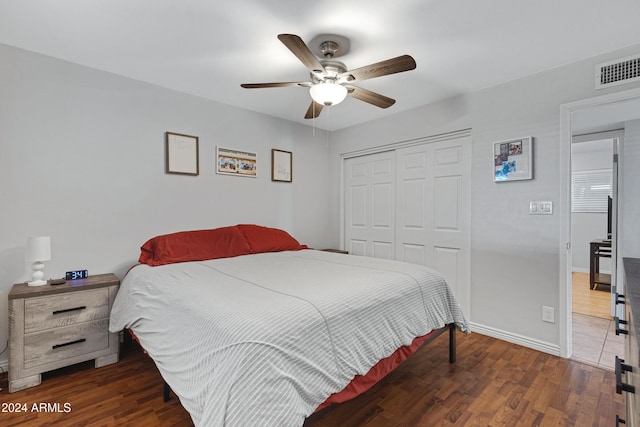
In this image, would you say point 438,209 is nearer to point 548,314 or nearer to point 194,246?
point 548,314

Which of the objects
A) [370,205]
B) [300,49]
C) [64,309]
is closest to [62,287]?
[64,309]

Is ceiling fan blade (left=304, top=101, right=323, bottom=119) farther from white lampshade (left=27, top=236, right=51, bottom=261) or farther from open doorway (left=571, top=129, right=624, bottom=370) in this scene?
open doorway (left=571, top=129, right=624, bottom=370)

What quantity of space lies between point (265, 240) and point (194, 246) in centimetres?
72

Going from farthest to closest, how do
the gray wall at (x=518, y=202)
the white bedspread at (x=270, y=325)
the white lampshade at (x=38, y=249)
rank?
the gray wall at (x=518, y=202) < the white lampshade at (x=38, y=249) < the white bedspread at (x=270, y=325)

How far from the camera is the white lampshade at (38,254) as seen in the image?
6.75 feet

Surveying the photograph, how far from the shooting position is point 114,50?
7.24 ft

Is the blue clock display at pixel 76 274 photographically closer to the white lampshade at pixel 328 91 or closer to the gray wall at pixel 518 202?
the white lampshade at pixel 328 91

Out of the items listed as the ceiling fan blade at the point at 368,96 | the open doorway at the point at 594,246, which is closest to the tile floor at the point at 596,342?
the open doorway at the point at 594,246

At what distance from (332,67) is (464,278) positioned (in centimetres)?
238

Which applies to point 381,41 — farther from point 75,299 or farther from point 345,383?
point 75,299

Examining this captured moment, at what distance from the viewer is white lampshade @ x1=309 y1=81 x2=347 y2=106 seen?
201 cm

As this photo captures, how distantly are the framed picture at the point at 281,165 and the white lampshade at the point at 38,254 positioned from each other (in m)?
2.16

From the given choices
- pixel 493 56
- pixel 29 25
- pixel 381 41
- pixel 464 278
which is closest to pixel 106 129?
pixel 29 25

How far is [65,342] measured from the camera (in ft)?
6.89
